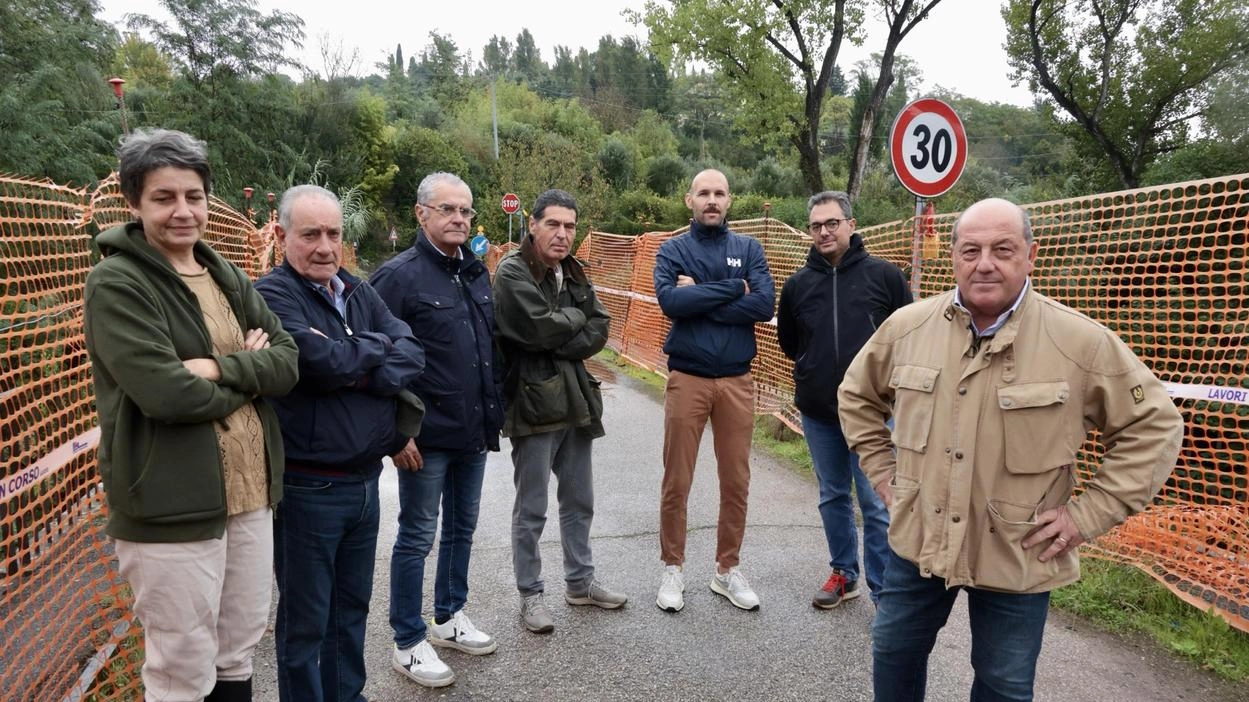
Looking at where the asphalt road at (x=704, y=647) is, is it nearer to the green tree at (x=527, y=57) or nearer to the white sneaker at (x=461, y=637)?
the white sneaker at (x=461, y=637)

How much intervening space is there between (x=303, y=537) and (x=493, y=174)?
41726mm

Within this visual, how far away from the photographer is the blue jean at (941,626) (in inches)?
85.7

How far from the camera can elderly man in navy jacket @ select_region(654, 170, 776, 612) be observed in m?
3.84

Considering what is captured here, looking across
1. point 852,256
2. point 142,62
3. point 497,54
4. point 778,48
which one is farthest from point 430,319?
point 497,54

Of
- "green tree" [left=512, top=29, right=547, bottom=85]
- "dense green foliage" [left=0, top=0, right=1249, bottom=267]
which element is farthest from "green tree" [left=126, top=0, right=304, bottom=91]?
"green tree" [left=512, top=29, right=547, bottom=85]

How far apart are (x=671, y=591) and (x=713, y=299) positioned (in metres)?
1.51

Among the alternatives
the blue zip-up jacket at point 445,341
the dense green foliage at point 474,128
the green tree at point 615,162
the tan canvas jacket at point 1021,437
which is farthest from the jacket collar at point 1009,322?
the green tree at point 615,162

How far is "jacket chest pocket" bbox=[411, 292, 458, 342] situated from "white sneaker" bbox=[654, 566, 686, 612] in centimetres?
174

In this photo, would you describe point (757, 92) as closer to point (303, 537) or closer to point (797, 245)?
point (797, 245)

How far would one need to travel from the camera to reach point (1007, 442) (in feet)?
6.88

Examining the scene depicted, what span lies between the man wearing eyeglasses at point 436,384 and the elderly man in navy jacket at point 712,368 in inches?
39.9

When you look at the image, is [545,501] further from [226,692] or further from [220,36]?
[220,36]

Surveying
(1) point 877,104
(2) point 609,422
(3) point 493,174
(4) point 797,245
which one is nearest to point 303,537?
(2) point 609,422

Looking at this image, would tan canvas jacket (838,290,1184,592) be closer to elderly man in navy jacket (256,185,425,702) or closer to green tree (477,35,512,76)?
elderly man in navy jacket (256,185,425,702)
